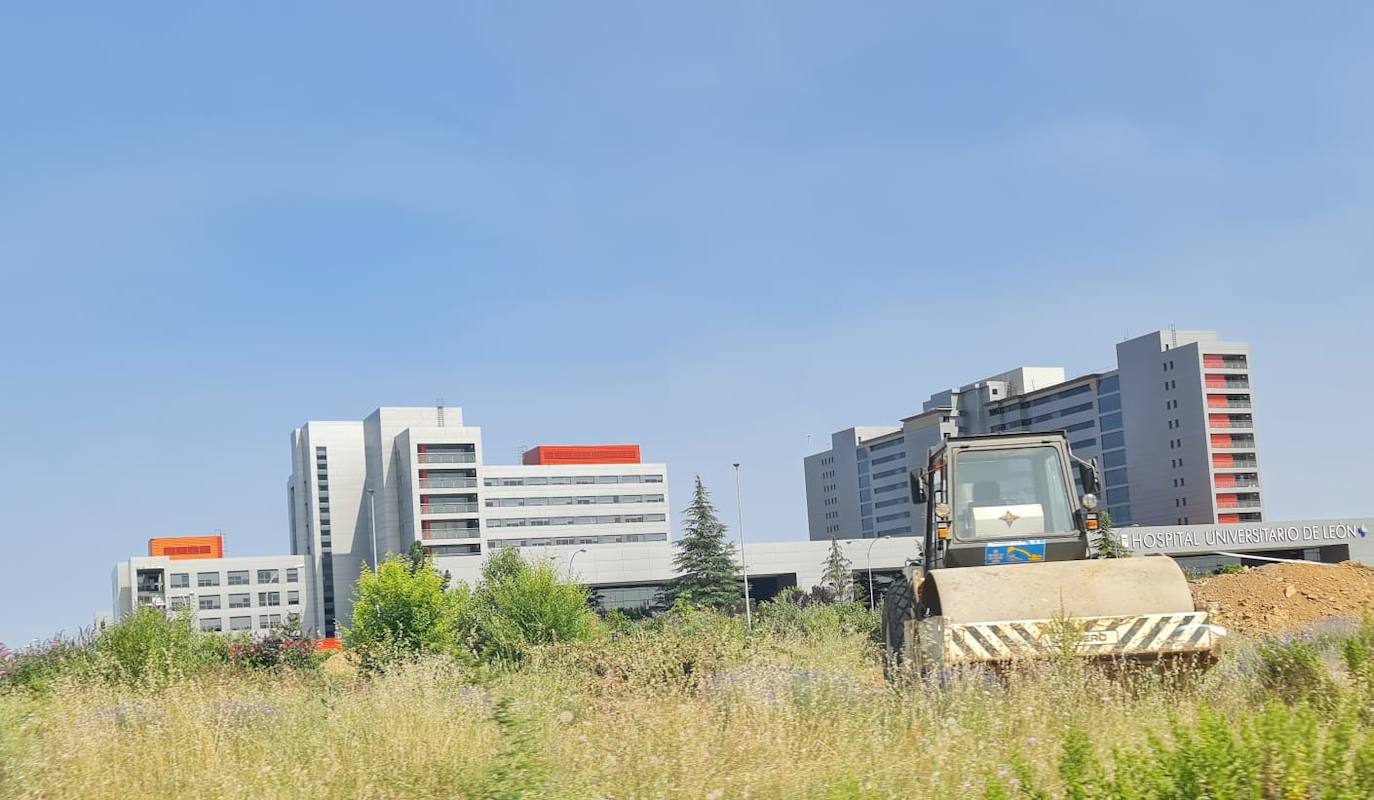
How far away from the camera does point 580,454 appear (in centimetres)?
13925

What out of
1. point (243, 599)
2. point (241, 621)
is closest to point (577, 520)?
point (243, 599)

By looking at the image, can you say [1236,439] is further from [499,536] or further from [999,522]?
[999,522]

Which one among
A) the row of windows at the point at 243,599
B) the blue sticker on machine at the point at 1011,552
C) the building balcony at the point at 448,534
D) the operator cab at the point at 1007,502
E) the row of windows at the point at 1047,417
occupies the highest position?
the row of windows at the point at 1047,417

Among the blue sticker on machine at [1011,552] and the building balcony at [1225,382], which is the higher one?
the building balcony at [1225,382]

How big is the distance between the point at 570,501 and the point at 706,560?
62354mm

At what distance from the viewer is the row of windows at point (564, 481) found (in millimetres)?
132875

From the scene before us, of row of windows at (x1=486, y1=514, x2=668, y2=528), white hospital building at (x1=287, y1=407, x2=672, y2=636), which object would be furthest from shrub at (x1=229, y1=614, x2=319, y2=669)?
row of windows at (x1=486, y1=514, x2=668, y2=528)

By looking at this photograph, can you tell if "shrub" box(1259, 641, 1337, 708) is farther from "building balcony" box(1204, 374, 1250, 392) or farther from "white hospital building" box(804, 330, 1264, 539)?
"building balcony" box(1204, 374, 1250, 392)

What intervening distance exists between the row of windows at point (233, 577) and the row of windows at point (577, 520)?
2261 centimetres

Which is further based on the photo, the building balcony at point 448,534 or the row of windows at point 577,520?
the row of windows at point 577,520

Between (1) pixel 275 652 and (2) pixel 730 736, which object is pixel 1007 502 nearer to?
(2) pixel 730 736

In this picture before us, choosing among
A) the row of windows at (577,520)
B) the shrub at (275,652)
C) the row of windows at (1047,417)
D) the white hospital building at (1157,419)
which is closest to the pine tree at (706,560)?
the white hospital building at (1157,419)

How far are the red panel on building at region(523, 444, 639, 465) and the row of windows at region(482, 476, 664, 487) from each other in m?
2.04

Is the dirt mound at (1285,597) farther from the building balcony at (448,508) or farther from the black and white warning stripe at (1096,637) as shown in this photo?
the building balcony at (448,508)
